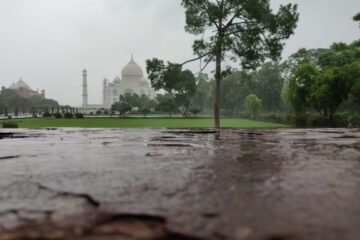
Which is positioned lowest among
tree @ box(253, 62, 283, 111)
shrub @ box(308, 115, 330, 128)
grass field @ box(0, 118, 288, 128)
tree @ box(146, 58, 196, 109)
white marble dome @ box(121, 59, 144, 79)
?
grass field @ box(0, 118, 288, 128)

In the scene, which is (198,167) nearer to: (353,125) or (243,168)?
(243,168)

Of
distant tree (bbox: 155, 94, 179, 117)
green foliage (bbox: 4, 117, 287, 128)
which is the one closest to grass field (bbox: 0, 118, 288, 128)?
green foliage (bbox: 4, 117, 287, 128)

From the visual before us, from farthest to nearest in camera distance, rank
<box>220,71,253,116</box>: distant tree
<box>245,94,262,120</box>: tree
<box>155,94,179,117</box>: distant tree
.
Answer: <box>220,71,253,116</box>: distant tree → <box>245,94,262,120</box>: tree → <box>155,94,179,117</box>: distant tree

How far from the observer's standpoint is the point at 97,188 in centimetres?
251

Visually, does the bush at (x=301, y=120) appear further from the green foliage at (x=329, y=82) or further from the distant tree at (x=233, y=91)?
the distant tree at (x=233, y=91)

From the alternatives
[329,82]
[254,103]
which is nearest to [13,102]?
[254,103]

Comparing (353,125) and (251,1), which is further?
(353,125)

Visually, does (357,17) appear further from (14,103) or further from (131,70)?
(131,70)

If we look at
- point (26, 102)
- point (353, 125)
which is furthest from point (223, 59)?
point (26, 102)

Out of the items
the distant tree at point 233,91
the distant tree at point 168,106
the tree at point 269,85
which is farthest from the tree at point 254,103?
the distant tree at point 233,91

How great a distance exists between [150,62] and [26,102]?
51.4 meters

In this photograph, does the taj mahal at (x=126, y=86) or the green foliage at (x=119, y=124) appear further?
the taj mahal at (x=126, y=86)

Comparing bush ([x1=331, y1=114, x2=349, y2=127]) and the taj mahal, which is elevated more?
the taj mahal

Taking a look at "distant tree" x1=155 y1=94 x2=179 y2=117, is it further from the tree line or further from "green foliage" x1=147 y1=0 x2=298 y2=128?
the tree line
